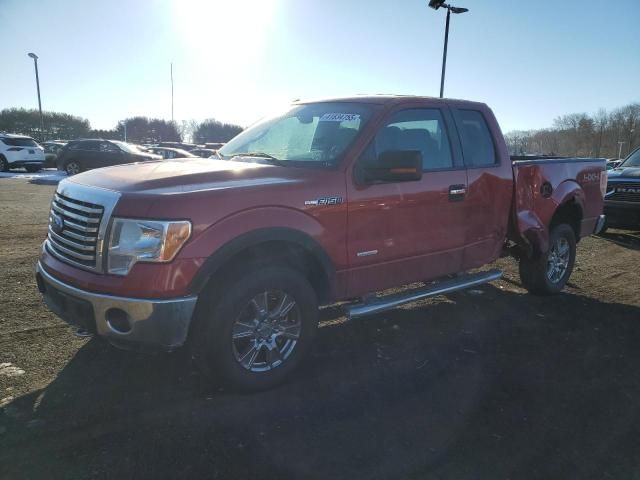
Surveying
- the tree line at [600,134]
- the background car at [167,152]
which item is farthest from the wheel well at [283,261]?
the tree line at [600,134]

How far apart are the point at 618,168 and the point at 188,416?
35.0ft

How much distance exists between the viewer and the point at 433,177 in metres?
4.30

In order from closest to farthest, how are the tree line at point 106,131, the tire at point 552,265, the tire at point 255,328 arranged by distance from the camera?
the tire at point 255,328
the tire at point 552,265
the tree line at point 106,131

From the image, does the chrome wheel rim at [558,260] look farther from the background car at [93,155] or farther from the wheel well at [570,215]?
the background car at [93,155]

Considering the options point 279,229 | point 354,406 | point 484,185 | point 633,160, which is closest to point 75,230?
point 279,229

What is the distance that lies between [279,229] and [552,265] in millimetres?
4070

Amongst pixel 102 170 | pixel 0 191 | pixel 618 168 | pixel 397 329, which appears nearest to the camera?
pixel 102 170

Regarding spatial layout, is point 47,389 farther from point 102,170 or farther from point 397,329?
point 397,329

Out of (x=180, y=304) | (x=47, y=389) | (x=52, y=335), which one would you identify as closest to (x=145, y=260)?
(x=180, y=304)

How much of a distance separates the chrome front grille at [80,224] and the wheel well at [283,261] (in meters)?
0.71

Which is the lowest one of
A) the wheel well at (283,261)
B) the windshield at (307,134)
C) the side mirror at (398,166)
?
the wheel well at (283,261)

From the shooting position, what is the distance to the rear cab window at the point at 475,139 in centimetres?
475

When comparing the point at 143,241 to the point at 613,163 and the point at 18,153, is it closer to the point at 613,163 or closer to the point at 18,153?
the point at 18,153

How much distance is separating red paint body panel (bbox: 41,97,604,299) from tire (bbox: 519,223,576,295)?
387 millimetres
